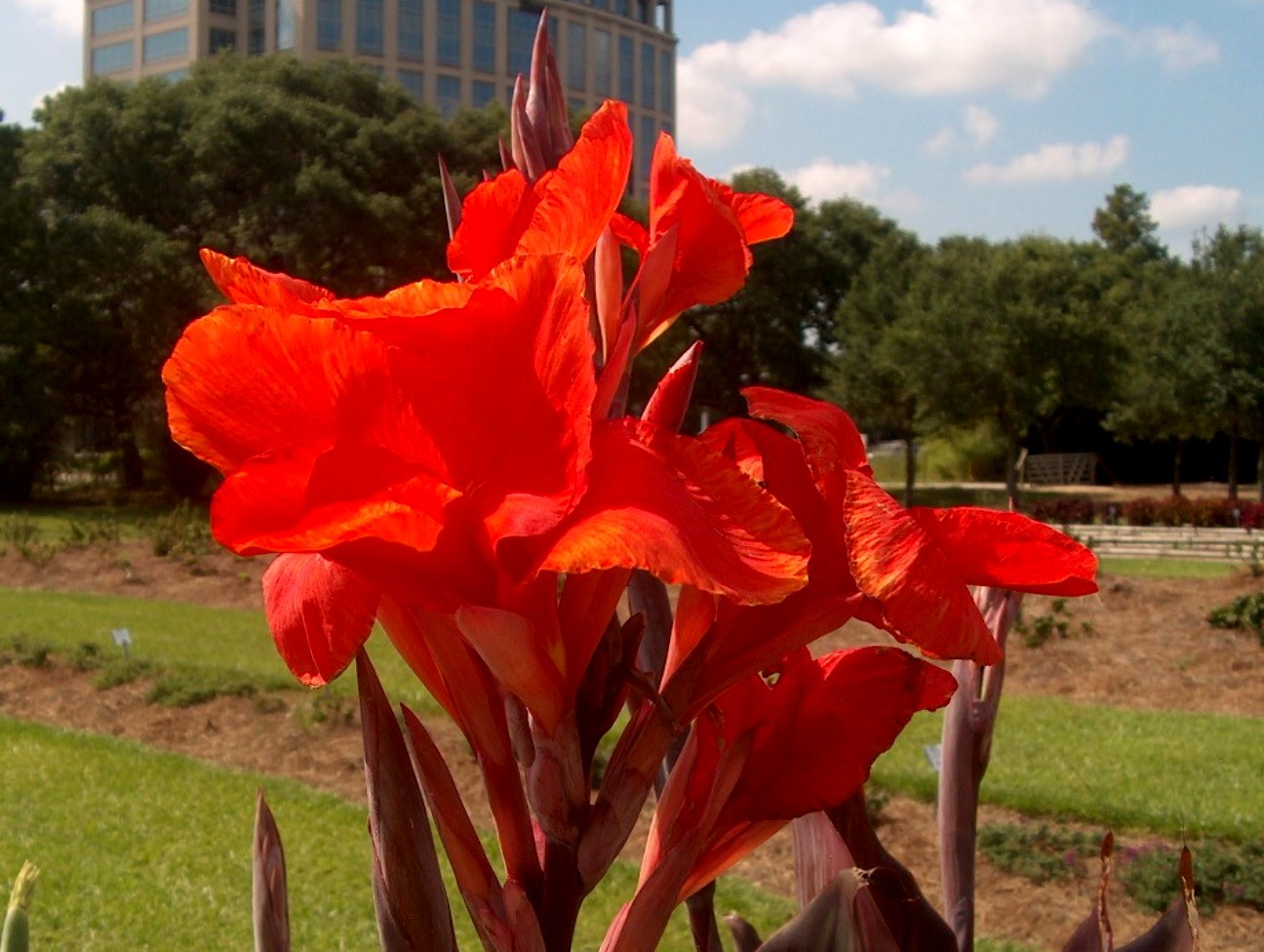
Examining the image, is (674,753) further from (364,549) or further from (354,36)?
(354,36)

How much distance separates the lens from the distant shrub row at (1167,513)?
15.6m

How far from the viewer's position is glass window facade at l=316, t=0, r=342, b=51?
45.8m

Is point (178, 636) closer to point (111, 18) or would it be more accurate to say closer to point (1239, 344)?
point (1239, 344)

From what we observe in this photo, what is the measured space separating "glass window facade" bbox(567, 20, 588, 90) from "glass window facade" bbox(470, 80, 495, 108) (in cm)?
327

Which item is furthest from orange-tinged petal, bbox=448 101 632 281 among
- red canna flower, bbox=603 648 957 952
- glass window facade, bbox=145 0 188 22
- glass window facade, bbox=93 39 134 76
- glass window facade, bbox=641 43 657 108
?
glass window facade, bbox=93 39 134 76

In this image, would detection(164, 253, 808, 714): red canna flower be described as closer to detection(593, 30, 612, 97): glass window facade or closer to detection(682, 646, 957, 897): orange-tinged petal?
detection(682, 646, 957, 897): orange-tinged petal

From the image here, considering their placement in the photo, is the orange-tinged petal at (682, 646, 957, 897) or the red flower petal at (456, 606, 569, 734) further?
the orange-tinged petal at (682, 646, 957, 897)

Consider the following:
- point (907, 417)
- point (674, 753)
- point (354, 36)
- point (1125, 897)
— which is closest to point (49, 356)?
point (907, 417)

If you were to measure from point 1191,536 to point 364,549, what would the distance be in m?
15.3

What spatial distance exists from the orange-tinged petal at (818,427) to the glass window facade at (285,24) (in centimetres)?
4967

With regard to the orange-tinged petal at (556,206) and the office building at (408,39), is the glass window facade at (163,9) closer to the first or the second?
the office building at (408,39)

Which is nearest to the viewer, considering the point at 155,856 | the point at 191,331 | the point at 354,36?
the point at 191,331

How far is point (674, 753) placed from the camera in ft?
2.47

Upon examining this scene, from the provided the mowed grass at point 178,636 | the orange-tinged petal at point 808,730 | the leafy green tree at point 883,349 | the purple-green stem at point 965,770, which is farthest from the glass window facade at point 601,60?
the orange-tinged petal at point 808,730
